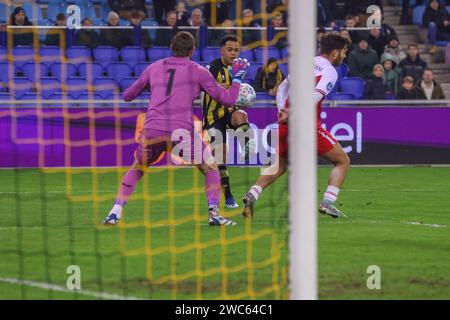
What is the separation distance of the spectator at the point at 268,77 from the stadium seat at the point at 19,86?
12.6ft

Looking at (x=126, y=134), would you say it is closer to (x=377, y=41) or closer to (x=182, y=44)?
(x=377, y=41)

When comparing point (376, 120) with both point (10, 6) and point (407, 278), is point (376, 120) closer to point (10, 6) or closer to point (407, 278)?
point (10, 6)

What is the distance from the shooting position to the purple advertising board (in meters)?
17.9

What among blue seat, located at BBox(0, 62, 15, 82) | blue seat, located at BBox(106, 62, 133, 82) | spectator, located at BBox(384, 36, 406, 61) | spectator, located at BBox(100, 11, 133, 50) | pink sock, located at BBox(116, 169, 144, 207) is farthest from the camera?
spectator, located at BBox(384, 36, 406, 61)

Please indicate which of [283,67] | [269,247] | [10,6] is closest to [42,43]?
[10,6]

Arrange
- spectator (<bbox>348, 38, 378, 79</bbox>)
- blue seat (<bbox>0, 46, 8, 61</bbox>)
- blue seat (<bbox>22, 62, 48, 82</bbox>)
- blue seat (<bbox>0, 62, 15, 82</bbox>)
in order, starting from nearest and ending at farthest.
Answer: blue seat (<bbox>0, 46, 8, 61</bbox>) < blue seat (<bbox>0, 62, 15, 82</bbox>) < blue seat (<bbox>22, 62, 48, 82</bbox>) < spectator (<bbox>348, 38, 378, 79</bbox>)

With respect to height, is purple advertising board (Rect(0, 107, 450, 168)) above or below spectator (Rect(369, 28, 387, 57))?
below

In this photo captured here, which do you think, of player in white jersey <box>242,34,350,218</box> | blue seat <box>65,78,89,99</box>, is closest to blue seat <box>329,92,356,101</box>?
blue seat <box>65,78,89,99</box>

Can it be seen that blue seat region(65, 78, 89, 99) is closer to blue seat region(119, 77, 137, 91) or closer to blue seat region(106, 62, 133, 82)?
blue seat region(119, 77, 137, 91)

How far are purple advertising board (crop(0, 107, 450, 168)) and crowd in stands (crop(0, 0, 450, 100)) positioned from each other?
3.99 feet

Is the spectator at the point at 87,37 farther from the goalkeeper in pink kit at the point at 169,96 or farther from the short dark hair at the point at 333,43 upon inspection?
the goalkeeper in pink kit at the point at 169,96

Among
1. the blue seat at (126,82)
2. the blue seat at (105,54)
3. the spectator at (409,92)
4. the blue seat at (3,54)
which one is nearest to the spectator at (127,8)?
the blue seat at (105,54)

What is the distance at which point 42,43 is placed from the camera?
20.3 meters

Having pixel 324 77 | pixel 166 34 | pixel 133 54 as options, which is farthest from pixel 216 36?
pixel 324 77
